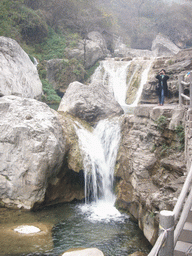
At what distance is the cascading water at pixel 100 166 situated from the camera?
324 inches

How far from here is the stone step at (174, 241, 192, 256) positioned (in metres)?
2.93

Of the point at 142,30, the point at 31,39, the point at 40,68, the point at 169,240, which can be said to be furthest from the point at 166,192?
the point at 142,30

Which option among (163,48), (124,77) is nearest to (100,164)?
(124,77)

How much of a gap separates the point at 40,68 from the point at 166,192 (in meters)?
16.3

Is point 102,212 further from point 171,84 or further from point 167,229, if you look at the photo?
point 171,84

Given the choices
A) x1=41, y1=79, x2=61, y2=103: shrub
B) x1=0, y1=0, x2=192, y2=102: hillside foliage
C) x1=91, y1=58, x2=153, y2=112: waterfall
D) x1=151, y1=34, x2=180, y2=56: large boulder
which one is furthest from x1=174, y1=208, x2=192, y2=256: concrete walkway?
x1=151, y1=34, x2=180, y2=56: large boulder

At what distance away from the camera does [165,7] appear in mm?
38156

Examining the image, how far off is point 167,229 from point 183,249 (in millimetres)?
769

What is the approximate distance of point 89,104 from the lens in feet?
37.1

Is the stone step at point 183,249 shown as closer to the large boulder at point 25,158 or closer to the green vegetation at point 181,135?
the green vegetation at point 181,135

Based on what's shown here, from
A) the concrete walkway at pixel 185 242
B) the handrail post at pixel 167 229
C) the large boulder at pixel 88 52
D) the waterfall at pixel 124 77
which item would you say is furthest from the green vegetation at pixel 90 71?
the handrail post at pixel 167 229

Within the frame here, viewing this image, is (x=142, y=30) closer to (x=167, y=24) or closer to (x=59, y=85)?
(x=167, y=24)

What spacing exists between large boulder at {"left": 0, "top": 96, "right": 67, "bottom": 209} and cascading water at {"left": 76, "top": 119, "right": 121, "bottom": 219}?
1546 mm

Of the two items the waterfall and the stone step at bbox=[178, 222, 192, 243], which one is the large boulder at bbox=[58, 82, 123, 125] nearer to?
the waterfall
